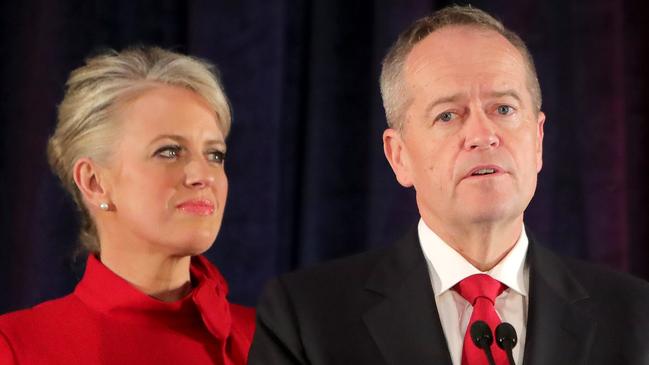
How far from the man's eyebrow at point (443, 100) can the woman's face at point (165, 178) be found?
699 mm

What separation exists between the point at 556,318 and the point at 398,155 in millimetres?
423

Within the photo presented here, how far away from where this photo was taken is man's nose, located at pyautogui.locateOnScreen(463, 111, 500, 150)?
173 cm

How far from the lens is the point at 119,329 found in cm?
227

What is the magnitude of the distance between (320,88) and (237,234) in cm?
46

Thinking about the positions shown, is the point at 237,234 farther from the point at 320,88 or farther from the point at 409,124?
the point at 409,124

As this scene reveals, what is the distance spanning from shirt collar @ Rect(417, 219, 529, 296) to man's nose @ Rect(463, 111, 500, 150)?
185 millimetres

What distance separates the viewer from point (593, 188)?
272 centimetres

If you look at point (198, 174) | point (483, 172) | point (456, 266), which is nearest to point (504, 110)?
point (483, 172)

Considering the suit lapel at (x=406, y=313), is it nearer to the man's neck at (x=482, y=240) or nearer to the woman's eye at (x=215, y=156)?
the man's neck at (x=482, y=240)

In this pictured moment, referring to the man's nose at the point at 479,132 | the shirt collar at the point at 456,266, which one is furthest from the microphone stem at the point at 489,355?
the man's nose at the point at 479,132

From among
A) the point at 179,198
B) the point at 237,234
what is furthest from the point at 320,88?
the point at 179,198

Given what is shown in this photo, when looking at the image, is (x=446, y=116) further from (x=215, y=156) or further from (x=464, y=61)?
(x=215, y=156)

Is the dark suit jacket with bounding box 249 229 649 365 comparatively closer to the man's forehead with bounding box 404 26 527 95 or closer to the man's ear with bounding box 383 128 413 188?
the man's ear with bounding box 383 128 413 188

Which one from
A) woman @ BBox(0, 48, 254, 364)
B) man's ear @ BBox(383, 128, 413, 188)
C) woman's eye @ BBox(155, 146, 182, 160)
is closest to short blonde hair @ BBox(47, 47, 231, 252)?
woman @ BBox(0, 48, 254, 364)
